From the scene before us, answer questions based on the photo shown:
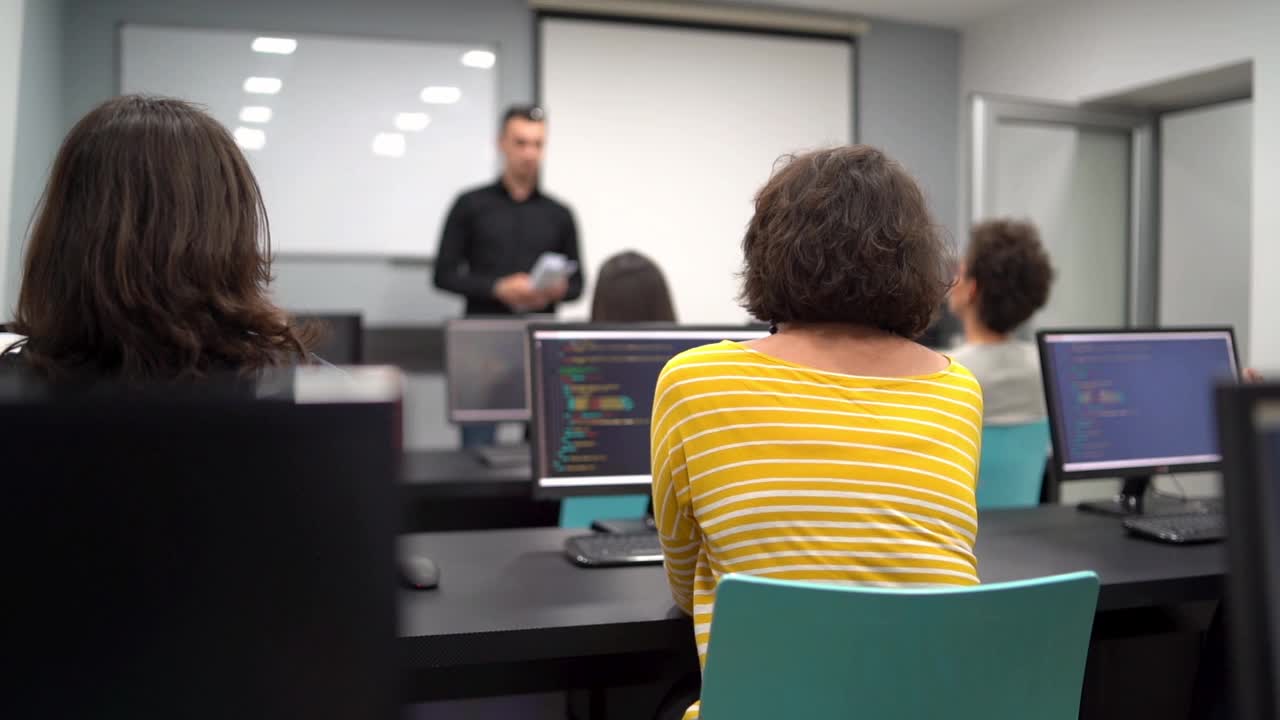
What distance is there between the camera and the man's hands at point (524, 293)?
369cm

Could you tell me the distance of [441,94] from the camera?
4926 mm

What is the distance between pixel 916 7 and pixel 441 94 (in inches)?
102

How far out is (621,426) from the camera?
1915 millimetres

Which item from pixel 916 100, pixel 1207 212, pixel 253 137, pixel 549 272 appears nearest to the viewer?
pixel 549 272

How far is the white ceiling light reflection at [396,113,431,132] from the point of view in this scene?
4.87 meters

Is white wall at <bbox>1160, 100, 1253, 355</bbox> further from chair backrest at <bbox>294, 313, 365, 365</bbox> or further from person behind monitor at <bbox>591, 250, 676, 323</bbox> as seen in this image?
chair backrest at <bbox>294, 313, 365, 365</bbox>

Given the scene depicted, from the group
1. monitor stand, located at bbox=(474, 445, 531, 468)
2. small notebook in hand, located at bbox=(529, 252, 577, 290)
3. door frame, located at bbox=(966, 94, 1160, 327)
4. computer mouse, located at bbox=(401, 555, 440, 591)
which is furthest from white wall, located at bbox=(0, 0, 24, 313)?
door frame, located at bbox=(966, 94, 1160, 327)

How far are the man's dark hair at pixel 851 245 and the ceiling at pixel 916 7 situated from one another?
174 inches

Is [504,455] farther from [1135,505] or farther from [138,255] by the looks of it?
[138,255]

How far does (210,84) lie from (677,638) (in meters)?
4.13

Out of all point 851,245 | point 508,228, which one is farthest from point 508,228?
point 851,245

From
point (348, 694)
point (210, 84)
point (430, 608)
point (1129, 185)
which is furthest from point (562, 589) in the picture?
point (1129, 185)

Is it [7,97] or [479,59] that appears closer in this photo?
[7,97]

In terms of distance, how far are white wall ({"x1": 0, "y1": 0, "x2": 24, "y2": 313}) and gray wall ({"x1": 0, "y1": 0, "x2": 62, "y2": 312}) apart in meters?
0.92
